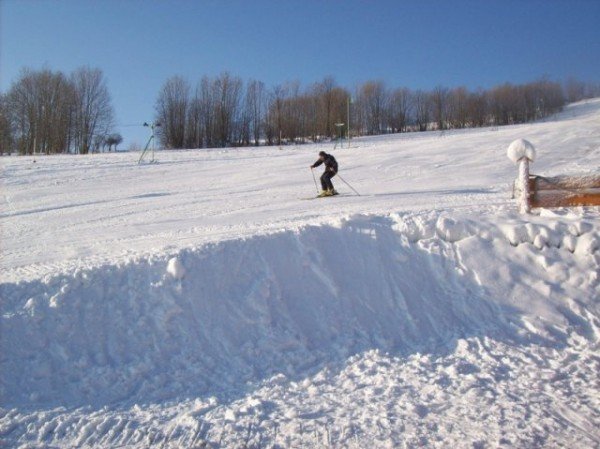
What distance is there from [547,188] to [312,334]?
236 inches

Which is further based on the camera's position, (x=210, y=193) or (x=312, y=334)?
(x=210, y=193)

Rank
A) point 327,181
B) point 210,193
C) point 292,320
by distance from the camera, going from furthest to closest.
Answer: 1. point 210,193
2. point 327,181
3. point 292,320

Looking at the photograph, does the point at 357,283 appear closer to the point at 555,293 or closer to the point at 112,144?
the point at 555,293

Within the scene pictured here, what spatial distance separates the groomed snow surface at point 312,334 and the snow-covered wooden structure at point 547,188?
1.15 feet

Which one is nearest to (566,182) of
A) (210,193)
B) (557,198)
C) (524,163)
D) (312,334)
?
(557,198)

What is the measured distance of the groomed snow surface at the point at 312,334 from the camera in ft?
13.9

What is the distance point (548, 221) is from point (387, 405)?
5042 mm

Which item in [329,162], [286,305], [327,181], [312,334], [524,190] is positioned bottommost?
[312,334]

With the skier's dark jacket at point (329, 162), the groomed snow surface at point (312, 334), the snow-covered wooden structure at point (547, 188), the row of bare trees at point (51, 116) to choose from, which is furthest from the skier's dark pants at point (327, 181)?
the row of bare trees at point (51, 116)

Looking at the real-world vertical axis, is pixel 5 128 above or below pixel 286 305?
above

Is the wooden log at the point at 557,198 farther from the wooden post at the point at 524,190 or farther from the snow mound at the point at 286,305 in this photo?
the snow mound at the point at 286,305

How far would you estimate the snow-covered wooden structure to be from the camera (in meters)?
8.58

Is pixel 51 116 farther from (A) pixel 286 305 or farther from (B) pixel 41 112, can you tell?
(A) pixel 286 305

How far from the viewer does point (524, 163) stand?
8.70 m
